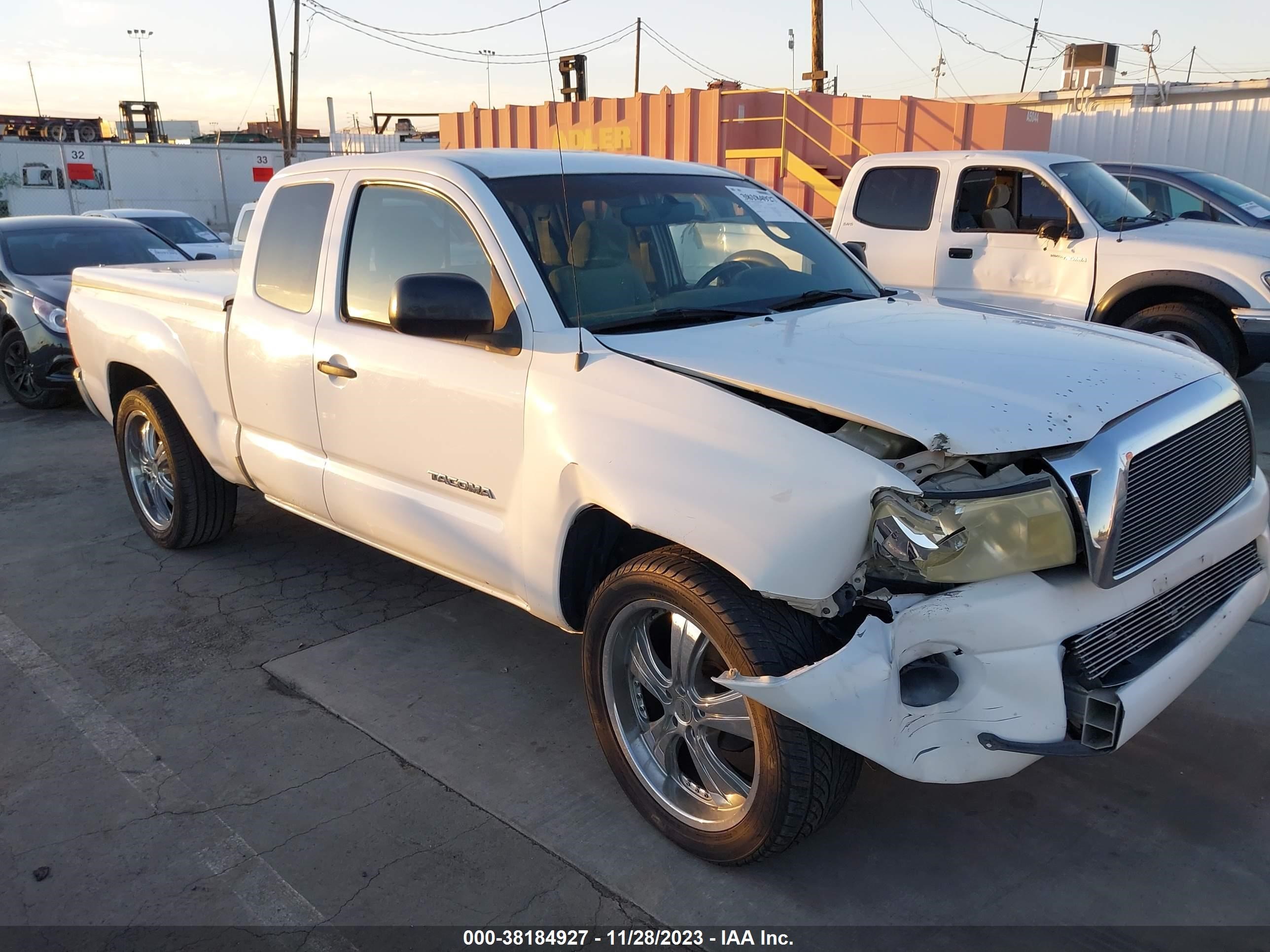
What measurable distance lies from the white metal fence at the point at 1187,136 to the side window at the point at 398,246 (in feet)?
49.3

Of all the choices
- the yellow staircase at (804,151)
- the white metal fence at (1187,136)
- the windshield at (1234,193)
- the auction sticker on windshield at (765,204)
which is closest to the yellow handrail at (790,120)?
the yellow staircase at (804,151)

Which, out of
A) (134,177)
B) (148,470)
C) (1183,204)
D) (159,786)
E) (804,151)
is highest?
(804,151)

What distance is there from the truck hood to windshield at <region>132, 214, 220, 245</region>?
12150 mm

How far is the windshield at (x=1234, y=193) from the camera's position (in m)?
9.27

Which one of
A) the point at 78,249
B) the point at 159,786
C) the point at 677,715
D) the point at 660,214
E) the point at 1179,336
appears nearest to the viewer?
the point at 677,715

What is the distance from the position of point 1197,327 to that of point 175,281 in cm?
700

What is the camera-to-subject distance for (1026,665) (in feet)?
7.90

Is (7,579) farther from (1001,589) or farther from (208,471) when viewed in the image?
(1001,589)

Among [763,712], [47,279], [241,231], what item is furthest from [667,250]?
[241,231]

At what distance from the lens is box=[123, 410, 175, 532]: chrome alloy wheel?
545 cm

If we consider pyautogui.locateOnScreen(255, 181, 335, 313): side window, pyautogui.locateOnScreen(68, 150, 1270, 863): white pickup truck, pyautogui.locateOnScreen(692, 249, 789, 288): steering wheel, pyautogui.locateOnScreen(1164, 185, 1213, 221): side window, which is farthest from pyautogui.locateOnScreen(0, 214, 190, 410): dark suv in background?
pyautogui.locateOnScreen(1164, 185, 1213, 221): side window

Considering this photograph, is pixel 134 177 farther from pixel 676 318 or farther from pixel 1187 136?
pixel 676 318

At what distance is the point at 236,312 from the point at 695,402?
2.61m

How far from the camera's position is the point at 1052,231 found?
7.85m
